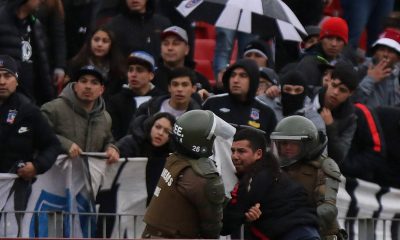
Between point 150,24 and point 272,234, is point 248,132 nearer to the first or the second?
point 272,234

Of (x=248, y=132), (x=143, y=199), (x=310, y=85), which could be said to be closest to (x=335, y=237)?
(x=248, y=132)

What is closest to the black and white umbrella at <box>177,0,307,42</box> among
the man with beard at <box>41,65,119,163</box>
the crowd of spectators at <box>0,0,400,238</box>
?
the crowd of spectators at <box>0,0,400,238</box>

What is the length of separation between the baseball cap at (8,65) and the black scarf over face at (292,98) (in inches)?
114

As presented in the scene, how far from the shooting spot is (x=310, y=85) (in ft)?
52.4

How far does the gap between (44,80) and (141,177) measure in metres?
2.21

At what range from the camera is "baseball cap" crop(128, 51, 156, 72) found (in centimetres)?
1501

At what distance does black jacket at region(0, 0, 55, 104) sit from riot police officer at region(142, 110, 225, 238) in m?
4.06

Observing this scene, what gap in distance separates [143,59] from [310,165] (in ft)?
12.1

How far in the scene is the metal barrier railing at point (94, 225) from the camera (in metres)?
12.6

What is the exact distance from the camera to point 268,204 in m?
11.2

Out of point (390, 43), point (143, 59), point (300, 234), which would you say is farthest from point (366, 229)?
point (390, 43)

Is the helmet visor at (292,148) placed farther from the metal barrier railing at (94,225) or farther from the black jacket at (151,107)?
the black jacket at (151,107)

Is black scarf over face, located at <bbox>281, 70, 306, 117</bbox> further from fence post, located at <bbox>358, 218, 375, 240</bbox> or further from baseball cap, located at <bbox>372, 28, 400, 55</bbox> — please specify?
baseball cap, located at <bbox>372, 28, 400, 55</bbox>

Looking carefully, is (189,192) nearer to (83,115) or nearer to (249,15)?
(83,115)
